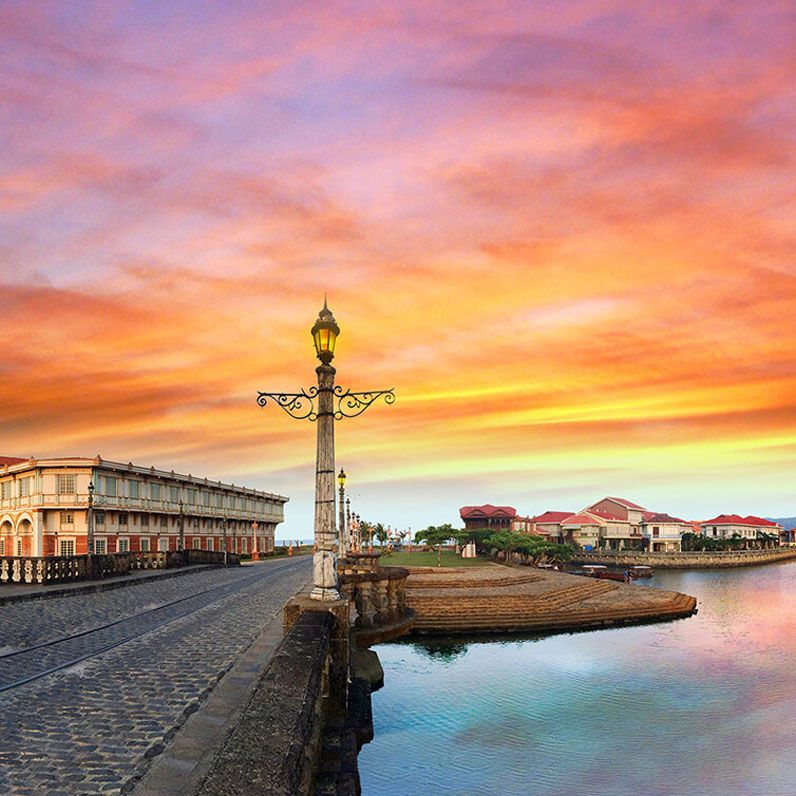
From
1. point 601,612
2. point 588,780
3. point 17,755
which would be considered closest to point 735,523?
point 601,612

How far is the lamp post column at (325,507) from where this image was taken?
458 inches

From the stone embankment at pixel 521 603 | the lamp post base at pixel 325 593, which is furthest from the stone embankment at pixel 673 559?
the lamp post base at pixel 325 593

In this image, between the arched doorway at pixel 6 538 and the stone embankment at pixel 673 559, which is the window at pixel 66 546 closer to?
the arched doorway at pixel 6 538

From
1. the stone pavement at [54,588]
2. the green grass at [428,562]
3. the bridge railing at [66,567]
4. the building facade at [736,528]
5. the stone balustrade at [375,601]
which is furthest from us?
the building facade at [736,528]

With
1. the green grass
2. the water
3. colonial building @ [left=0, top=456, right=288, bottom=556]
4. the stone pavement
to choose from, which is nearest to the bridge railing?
the stone pavement

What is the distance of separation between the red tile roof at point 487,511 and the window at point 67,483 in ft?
278

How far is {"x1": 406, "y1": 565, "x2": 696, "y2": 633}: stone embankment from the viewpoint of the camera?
32000 mm

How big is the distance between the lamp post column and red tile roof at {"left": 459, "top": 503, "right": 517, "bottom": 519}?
117 metres

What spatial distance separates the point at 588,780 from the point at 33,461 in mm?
51148

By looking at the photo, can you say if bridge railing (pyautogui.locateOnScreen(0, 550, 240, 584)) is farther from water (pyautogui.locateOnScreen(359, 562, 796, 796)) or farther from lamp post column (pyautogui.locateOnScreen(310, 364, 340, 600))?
lamp post column (pyautogui.locateOnScreen(310, 364, 340, 600))

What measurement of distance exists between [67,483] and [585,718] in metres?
46.9

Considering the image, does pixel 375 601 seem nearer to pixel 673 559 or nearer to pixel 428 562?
pixel 428 562

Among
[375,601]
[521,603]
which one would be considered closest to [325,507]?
[375,601]

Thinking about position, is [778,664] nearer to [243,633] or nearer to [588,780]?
[588,780]
